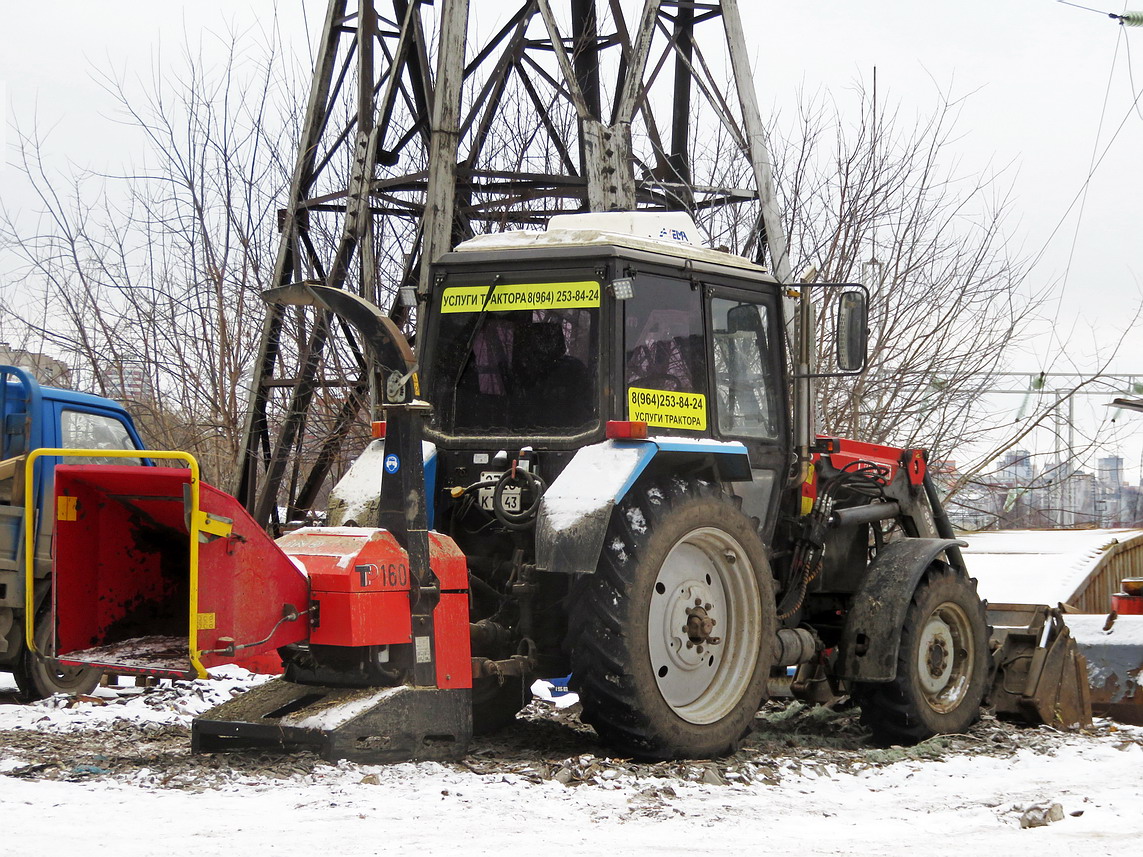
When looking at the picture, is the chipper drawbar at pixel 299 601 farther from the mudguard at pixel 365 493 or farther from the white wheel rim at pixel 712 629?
the white wheel rim at pixel 712 629

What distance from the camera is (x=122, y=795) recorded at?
16.8 feet

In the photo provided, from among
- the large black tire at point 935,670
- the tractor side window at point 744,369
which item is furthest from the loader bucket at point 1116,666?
the tractor side window at point 744,369

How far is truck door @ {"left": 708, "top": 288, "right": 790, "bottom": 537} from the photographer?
6.93 m

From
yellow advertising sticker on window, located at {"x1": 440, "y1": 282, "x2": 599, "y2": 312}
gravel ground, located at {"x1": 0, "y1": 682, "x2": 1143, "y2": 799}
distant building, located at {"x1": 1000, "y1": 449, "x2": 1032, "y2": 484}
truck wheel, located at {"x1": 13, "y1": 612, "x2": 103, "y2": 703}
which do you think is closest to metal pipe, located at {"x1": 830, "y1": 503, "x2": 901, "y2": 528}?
gravel ground, located at {"x1": 0, "y1": 682, "x2": 1143, "y2": 799}

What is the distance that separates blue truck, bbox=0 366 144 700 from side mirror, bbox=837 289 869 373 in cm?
479

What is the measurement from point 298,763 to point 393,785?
49 cm

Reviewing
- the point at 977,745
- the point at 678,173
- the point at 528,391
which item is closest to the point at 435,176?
the point at 678,173

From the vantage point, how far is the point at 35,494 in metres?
8.59

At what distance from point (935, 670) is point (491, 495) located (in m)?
2.82

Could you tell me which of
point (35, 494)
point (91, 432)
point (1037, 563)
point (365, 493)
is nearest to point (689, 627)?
point (365, 493)

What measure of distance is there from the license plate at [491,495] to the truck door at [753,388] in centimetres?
111

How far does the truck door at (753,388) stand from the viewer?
6.93m

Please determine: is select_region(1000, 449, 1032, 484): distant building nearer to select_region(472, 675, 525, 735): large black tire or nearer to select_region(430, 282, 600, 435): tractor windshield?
select_region(472, 675, 525, 735): large black tire

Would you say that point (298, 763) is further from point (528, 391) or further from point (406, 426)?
point (528, 391)
